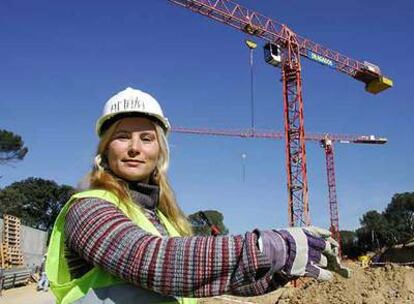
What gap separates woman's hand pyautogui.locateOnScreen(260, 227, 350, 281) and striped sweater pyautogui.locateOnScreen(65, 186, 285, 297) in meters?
0.04

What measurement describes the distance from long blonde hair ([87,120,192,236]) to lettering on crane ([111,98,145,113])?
0.05m

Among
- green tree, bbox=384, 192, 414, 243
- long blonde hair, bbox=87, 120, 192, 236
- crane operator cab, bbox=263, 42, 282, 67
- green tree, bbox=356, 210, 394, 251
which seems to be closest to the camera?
long blonde hair, bbox=87, 120, 192, 236

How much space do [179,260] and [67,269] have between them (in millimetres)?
416

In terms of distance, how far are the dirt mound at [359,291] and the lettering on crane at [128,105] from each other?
41.8 ft

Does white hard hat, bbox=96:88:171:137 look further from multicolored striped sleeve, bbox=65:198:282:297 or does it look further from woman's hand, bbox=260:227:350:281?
woman's hand, bbox=260:227:350:281

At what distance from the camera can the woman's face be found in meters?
1.90

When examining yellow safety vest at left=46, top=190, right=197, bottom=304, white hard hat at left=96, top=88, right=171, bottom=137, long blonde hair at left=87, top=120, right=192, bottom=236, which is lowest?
yellow safety vest at left=46, top=190, right=197, bottom=304

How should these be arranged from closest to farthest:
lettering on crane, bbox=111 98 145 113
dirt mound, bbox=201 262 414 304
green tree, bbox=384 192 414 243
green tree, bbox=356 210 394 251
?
lettering on crane, bbox=111 98 145 113
dirt mound, bbox=201 262 414 304
green tree, bbox=356 210 394 251
green tree, bbox=384 192 414 243

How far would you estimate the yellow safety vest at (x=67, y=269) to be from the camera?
1577 millimetres

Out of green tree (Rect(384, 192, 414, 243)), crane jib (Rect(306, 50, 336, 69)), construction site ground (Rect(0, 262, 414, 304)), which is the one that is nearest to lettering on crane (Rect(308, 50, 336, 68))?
crane jib (Rect(306, 50, 336, 69))

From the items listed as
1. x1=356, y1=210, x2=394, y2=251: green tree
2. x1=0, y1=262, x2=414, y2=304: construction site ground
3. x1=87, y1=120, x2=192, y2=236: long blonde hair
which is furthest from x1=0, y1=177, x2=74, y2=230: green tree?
x1=87, y1=120, x2=192, y2=236: long blonde hair

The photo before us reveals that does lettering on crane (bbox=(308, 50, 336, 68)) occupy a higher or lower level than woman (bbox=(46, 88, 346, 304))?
higher

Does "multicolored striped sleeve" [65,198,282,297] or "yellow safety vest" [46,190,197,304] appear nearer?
"multicolored striped sleeve" [65,198,282,297]

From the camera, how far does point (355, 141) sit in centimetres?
8394
